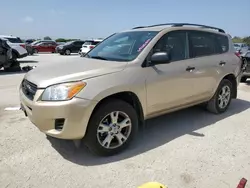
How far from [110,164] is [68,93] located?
1035mm

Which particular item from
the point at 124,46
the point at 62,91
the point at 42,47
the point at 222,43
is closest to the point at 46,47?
the point at 42,47

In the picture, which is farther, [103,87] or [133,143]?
[133,143]

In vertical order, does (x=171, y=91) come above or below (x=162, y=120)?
above

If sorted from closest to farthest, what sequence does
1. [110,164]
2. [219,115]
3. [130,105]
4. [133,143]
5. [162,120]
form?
[110,164]
[130,105]
[133,143]
[162,120]
[219,115]

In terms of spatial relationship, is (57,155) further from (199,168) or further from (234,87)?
(234,87)

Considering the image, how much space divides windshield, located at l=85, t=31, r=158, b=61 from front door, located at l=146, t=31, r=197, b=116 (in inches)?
8.9

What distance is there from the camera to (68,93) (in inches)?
120

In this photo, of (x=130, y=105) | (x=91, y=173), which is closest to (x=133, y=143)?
(x=130, y=105)

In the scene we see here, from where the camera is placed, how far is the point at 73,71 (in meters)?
3.38

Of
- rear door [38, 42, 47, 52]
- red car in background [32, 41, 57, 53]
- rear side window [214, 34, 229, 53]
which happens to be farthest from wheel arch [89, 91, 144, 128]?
rear door [38, 42, 47, 52]

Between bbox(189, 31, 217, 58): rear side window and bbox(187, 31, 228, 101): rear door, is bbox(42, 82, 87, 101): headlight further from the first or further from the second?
bbox(189, 31, 217, 58): rear side window

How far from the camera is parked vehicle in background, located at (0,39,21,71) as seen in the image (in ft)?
37.3

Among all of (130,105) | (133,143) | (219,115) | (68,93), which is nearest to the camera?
(68,93)

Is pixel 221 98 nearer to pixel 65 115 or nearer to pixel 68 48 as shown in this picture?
pixel 65 115
